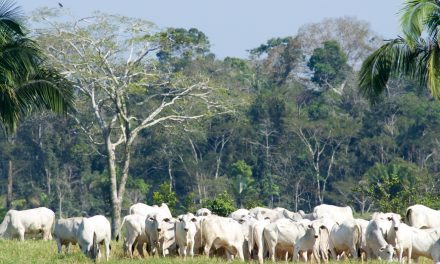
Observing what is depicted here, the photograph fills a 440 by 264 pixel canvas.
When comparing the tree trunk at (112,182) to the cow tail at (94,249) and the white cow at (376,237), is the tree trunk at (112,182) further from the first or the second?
the white cow at (376,237)

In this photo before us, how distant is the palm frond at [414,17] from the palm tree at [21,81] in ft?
24.9

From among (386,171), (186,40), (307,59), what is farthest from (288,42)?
(186,40)

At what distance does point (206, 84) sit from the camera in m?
46.4

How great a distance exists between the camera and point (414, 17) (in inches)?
1063

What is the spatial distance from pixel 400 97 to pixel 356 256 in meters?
44.9

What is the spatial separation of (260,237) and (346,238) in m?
1.99

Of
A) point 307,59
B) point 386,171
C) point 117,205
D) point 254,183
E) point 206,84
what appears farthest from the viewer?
point 307,59

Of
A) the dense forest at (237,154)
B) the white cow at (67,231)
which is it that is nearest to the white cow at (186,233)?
the white cow at (67,231)

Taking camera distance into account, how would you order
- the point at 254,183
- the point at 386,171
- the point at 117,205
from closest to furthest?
1. the point at 117,205
2. the point at 386,171
3. the point at 254,183

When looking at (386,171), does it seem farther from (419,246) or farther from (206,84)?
(419,246)

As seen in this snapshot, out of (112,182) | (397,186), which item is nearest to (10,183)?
(397,186)

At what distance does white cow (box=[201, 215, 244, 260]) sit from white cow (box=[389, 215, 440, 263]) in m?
3.56

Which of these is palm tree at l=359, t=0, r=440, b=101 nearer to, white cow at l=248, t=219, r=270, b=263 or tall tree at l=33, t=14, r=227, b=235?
white cow at l=248, t=219, r=270, b=263

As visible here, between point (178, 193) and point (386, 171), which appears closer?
point (386, 171)
